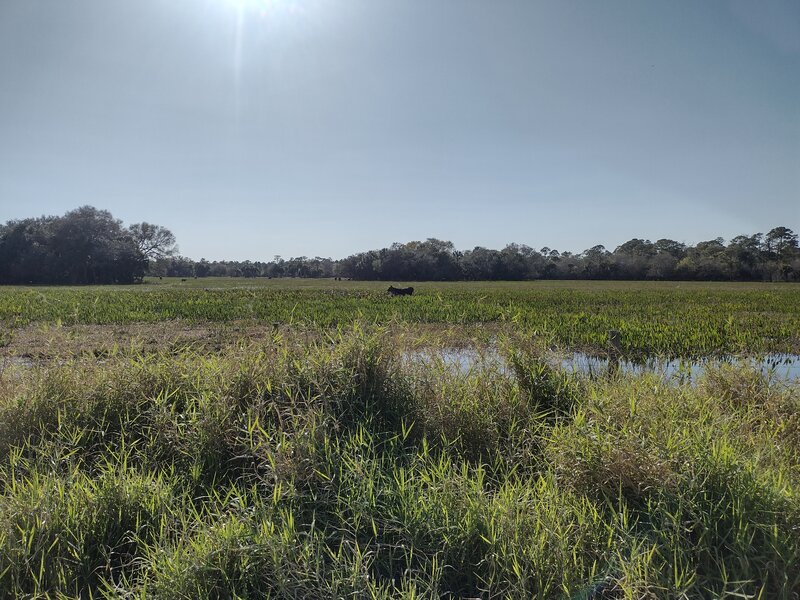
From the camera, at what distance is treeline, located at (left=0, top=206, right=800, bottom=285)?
58531 millimetres

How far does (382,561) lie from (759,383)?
4667 millimetres

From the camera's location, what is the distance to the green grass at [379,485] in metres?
2.31

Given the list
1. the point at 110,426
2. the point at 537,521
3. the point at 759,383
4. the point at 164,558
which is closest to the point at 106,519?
the point at 164,558

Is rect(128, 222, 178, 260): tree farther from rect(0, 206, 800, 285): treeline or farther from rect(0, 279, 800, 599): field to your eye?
rect(0, 279, 800, 599): field

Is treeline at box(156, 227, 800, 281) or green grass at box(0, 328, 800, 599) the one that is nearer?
green grass at box(0, 328, 800, 599)

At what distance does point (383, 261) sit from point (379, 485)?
7645 cm

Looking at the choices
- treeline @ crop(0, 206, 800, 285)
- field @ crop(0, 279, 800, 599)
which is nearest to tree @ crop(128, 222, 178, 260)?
treeline @ crop(0, 206, 800, 285)

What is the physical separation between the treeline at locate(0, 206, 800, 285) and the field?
222ft

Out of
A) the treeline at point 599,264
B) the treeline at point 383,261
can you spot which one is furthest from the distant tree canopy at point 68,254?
the treeline at point 599,264

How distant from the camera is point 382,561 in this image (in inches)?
98.3

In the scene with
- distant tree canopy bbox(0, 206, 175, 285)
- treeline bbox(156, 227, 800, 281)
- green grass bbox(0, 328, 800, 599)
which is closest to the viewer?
green grass bbox(0, 328, 800, 599)

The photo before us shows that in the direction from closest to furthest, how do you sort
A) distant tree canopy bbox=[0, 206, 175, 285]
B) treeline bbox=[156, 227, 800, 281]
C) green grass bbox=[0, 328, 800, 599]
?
green grass bbox=[0, 328, 800, 599] < distant tree canopy bbox=[0, 206, 175, 285] < treeline bbox=[156, 227, 800, 281]

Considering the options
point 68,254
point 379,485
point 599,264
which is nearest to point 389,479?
point 379,485

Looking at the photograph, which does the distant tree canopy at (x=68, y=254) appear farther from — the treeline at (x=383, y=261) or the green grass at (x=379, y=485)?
the green grass at (x=379, y=485)
